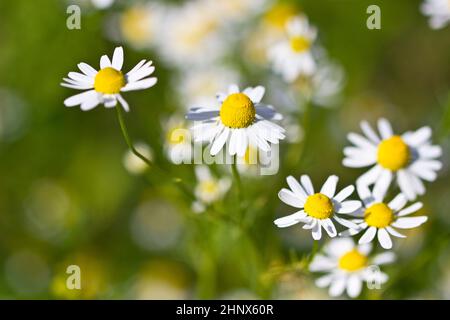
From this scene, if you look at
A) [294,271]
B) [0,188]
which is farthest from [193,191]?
[0,188]

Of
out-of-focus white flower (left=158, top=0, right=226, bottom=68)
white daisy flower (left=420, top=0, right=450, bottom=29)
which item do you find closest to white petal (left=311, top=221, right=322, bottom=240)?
white daisy flower (left=420, top=0, right=450, bottom=29)

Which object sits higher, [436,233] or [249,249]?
[436,233]

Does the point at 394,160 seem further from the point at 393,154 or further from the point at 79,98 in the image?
the point at 79,98

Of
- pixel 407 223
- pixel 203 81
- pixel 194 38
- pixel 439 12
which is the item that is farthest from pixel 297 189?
pixel 194 38

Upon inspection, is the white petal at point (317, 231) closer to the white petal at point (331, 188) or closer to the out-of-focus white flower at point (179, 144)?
the white petal at point (331, 188)

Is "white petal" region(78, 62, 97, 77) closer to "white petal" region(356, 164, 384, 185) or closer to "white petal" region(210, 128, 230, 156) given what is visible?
"white petal" region(210, 128, 230, 156)

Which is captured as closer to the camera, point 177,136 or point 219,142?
point 219,142
